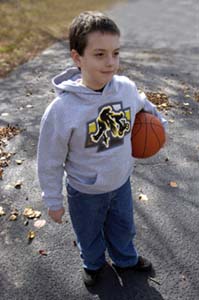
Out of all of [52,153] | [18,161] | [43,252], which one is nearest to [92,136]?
[52,153]

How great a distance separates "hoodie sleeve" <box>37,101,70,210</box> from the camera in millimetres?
2098

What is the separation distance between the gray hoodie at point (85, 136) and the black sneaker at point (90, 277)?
2.56 ft

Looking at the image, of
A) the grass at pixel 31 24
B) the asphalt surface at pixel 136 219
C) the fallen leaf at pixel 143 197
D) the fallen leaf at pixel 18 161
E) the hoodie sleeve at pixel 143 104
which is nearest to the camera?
the hoodie sleeve at pixel 143 104

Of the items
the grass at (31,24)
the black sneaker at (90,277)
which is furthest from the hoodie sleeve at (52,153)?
the grass at (31,24)

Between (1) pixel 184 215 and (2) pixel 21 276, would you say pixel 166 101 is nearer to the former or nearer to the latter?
(1) pixel 184 215

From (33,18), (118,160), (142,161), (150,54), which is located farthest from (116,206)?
(33,18)

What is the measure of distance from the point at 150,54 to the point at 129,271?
715cm

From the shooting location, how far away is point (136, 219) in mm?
3516

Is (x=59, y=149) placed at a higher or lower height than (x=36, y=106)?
higher

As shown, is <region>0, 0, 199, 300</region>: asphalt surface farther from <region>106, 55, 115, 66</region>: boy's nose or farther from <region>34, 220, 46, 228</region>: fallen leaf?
<region>106, 55, 115, 66</region>: boy's nose

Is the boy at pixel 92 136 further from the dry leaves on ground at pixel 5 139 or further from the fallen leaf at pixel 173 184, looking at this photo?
the dry leaves on ground at pixel 5 139

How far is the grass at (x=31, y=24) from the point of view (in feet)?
30.3

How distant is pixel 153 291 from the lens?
2.79 metres

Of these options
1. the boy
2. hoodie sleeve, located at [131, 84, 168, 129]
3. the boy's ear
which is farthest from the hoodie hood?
hoodie sleeve, located at [131, 84, 168, 129]
